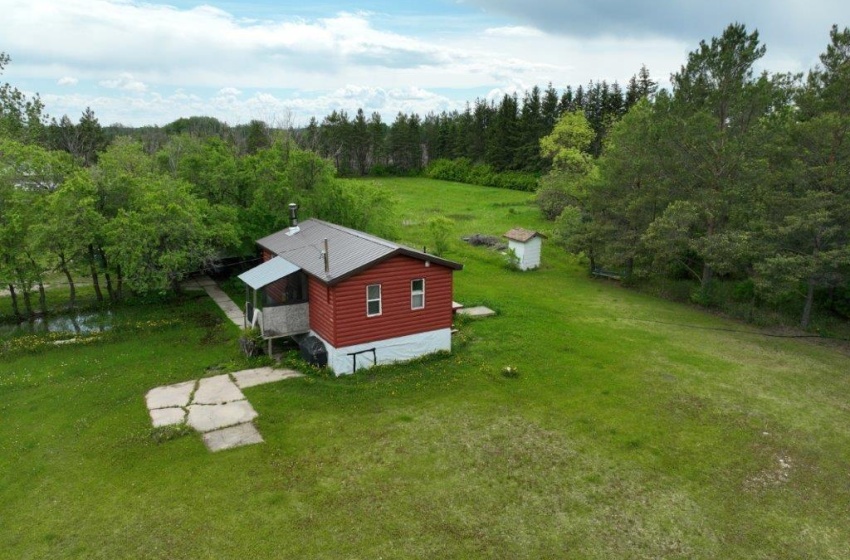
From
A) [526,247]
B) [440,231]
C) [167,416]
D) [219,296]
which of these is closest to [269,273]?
[167,416]

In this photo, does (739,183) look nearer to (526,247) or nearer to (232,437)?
(526,247)

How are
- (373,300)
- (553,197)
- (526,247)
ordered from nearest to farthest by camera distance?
(373,300), (526,247), (553,197)

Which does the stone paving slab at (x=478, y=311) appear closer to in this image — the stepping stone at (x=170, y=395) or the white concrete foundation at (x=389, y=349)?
the white concrete foundation at (x=389, y=349)

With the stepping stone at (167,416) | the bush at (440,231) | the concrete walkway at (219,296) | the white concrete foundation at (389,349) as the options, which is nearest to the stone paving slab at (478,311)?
the white concrete foundation at (389,349)

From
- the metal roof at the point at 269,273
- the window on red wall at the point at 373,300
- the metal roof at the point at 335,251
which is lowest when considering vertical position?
the window on red wall at the point at 373,300

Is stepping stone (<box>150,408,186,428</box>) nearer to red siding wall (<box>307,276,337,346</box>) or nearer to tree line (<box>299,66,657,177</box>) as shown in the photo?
red siding wall (<box>307,276,337,346</box>)

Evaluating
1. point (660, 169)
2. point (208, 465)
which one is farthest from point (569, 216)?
point (208, 465)
